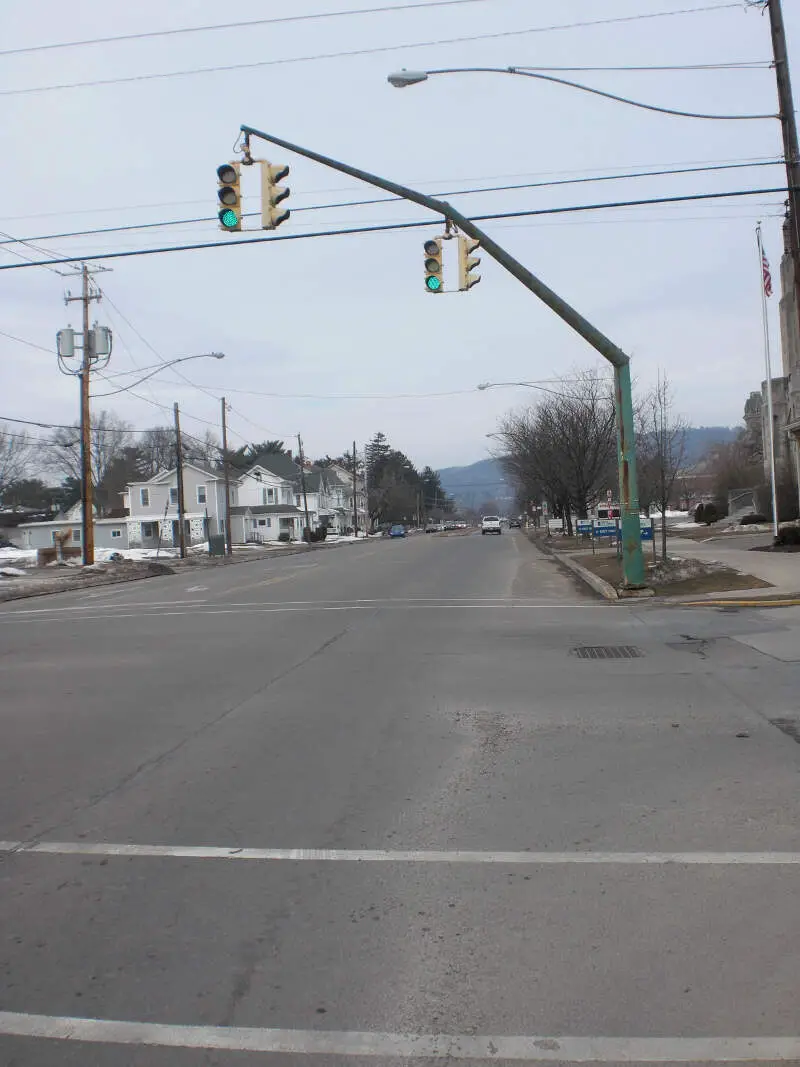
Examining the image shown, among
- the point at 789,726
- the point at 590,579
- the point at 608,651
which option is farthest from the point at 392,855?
the point at 590,579

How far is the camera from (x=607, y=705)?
8.73 meters

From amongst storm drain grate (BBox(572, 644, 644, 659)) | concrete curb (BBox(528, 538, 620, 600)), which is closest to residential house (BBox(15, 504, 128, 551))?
concrete curb (BBox(528, 538, 620, 600))

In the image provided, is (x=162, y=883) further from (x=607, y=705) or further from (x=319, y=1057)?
(x=607, y=705)

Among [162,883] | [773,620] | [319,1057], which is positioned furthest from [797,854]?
[773,620]

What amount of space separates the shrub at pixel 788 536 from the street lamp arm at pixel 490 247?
1296 centimetres

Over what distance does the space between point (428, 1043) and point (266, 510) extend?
88059 millimetres

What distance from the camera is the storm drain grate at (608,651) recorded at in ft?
38.4

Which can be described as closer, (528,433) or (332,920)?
(332,920)

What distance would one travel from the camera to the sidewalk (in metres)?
17.5

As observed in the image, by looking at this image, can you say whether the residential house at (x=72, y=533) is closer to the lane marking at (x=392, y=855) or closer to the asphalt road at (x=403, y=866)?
the asphalt road at (x=403, y=866)

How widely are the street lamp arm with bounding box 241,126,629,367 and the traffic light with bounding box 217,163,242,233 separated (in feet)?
2.75

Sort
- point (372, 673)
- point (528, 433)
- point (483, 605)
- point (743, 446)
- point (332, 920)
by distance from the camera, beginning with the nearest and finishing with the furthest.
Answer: point (332, 920), point (372, 673), point (483, 605), point (528, 433), point (743, 446)

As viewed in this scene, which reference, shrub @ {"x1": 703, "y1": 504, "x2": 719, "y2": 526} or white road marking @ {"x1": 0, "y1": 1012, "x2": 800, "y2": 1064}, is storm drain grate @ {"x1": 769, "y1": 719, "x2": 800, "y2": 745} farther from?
shrub @ {"x1": 703, "y1": 504, "x2": 719, "y2": 526}

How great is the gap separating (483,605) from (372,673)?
7.77 meters
